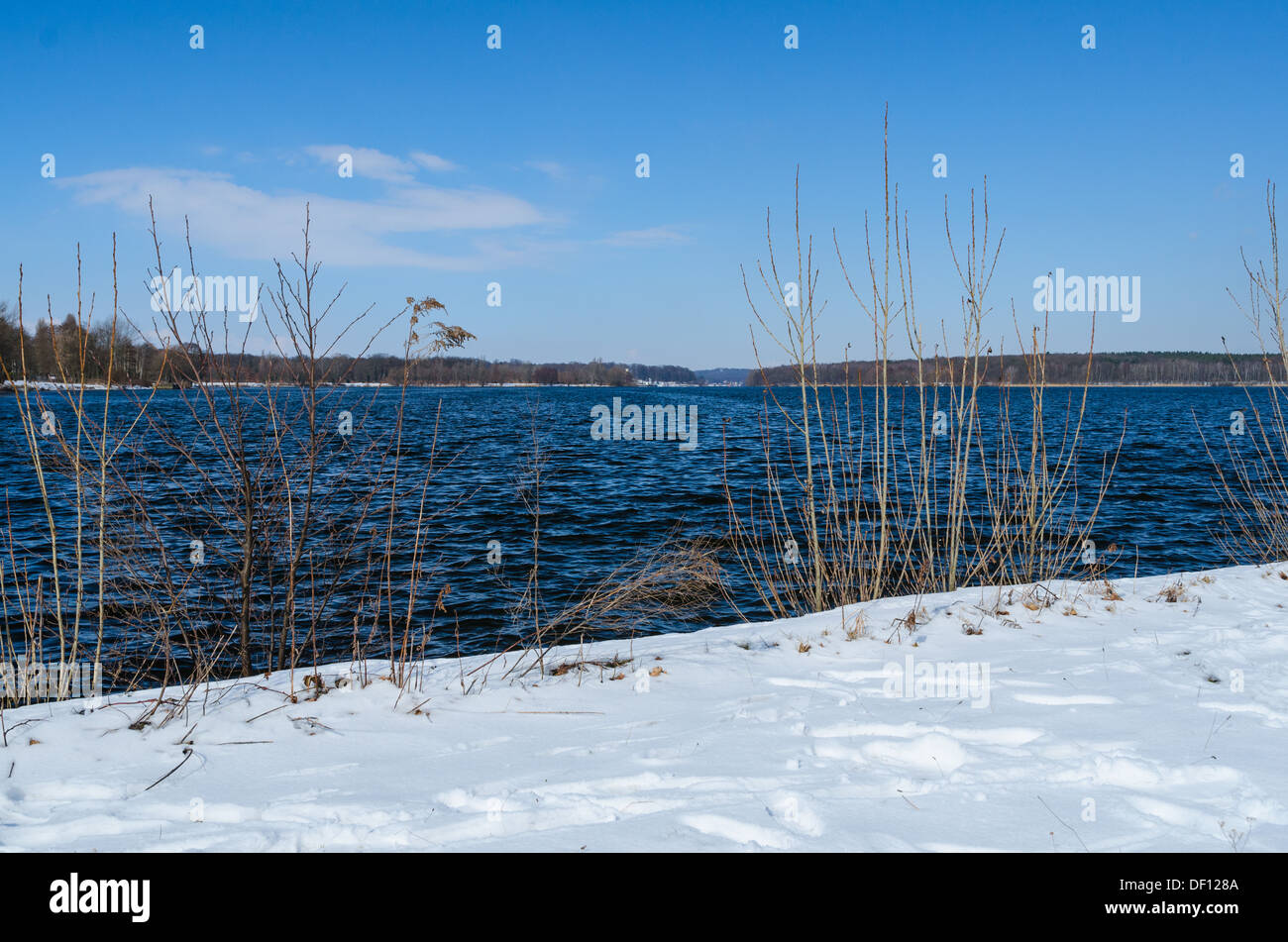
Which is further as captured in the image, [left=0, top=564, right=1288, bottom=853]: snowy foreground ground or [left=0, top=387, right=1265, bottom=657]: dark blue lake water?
[left=0, top=387, right=1265, bottom=657]: dark blue lake water

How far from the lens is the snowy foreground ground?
2.61m

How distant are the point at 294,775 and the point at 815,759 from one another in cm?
232

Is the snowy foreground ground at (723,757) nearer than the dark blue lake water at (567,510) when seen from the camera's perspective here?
Yes

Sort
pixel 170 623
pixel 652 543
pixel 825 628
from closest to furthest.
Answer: pixel 825 628, pixel 170 623, pixel 652 543

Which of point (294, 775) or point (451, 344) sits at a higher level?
point (451, 344)

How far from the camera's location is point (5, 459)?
69.8ft

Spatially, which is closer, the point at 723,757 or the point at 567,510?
the point at 723,757

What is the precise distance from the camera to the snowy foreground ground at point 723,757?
2609 mm

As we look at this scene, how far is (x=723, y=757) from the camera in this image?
323cm
